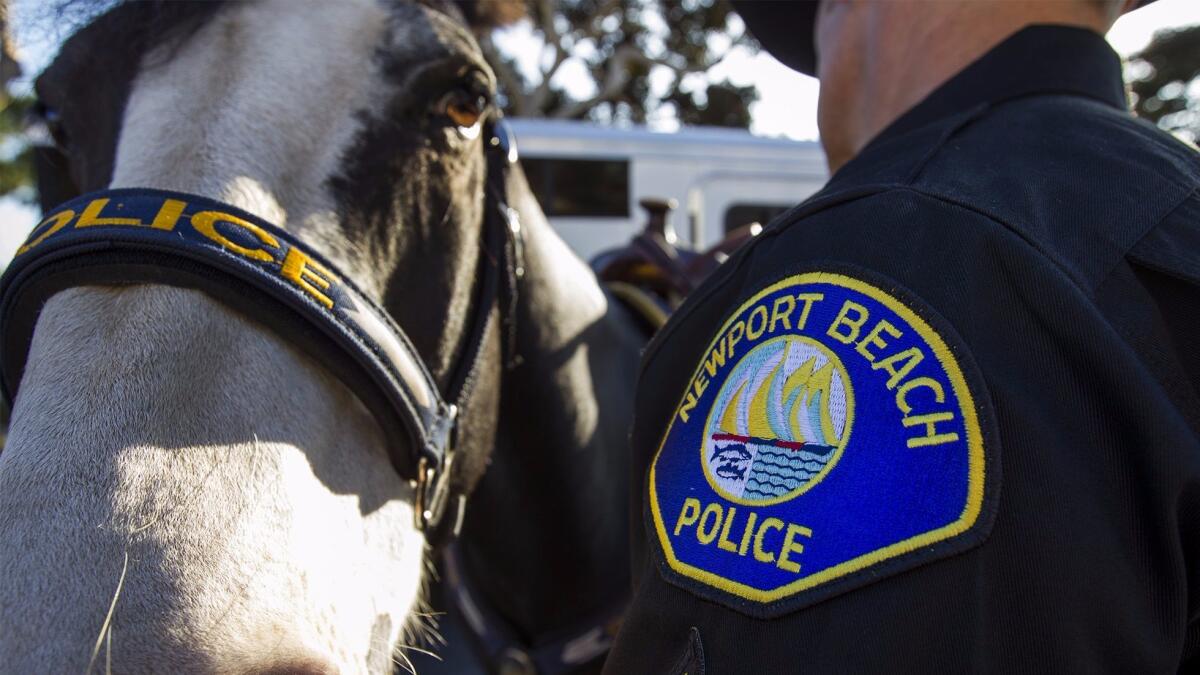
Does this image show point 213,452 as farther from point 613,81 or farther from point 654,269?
point 613,81

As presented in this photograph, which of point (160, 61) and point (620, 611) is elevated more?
point (160, 61)

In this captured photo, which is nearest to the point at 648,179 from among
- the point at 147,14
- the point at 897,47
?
the point at 147,14

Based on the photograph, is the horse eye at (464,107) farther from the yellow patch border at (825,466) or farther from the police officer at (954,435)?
the yellow patch border at (825,466)

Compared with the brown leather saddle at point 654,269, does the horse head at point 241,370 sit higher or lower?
higher

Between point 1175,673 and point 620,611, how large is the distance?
153cm

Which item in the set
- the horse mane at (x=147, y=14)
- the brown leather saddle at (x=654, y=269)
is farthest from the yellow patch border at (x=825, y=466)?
the brown leather saddle at (x=654, y=269)

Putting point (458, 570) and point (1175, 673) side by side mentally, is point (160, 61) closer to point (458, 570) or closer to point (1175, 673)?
point (458, 570)

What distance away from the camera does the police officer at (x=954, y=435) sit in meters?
0.65

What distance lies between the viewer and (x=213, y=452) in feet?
3.05

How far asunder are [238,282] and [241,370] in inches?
4.6

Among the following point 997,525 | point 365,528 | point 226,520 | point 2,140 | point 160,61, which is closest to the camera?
point 997,525

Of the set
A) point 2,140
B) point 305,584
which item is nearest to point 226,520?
point 305,584

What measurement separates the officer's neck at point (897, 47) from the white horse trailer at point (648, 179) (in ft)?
24.8

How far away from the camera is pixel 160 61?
1.31 m
